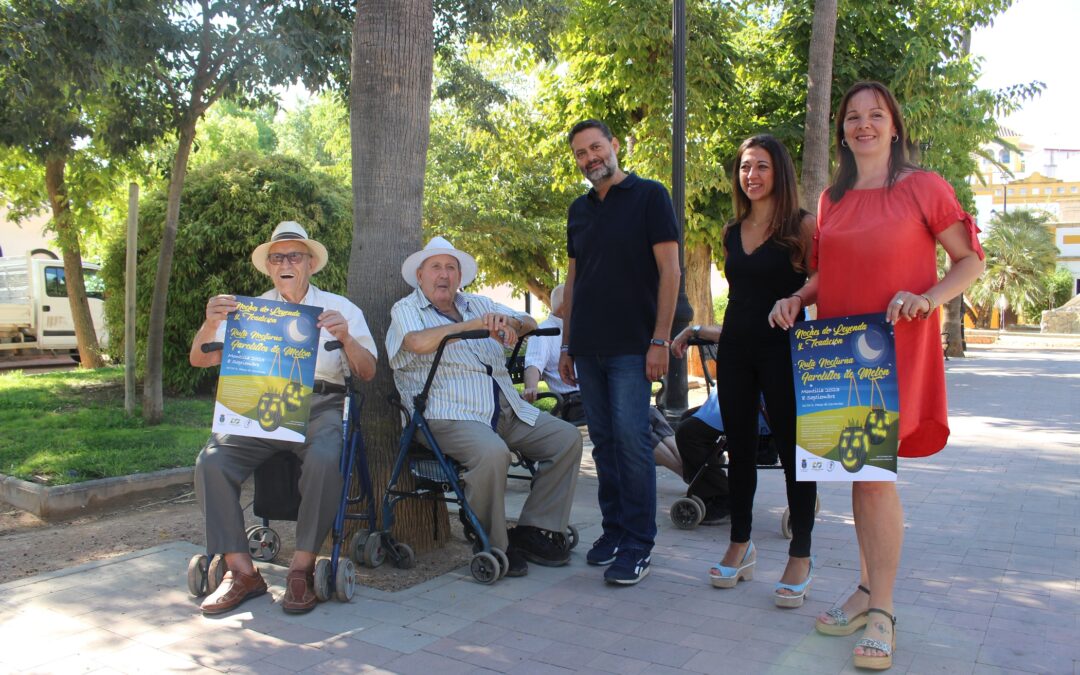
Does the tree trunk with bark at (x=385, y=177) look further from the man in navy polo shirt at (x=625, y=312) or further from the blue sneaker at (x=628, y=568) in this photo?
the blue sneaker at (x=628, y=568)

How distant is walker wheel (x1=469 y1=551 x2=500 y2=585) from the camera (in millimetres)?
4289

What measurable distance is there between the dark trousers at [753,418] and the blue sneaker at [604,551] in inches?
26.8

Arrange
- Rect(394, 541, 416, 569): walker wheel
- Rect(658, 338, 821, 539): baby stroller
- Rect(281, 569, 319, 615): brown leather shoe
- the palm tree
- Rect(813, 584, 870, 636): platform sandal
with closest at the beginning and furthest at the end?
Rect(813, 584, 870, 636): platform sandal
Rect(281, 569, 319, 615): brown leather shoe
Rect(394, 541, 416, 569): walker wheel
Rect(658, 338, 821, 539): baby stroller
the palm tree

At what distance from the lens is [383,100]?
477 cm

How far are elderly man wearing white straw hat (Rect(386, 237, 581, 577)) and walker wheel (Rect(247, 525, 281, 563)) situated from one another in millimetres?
1014

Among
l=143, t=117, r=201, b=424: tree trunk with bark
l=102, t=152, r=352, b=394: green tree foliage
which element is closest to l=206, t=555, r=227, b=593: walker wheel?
l=143, t=117, r=201, b=424: tree trunk with bark

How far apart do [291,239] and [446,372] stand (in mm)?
1026

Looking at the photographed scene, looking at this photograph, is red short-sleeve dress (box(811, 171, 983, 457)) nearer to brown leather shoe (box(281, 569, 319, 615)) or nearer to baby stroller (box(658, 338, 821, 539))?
baby stroller (box(658, 338, 821, 539))

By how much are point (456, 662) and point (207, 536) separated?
4.50ft

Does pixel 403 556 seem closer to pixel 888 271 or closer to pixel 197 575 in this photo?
pixel 197 575

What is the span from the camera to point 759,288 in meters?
4.04

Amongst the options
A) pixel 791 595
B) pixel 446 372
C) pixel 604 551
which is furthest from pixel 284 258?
pixel 791 595

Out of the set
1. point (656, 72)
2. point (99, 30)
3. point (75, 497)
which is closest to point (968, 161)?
point (656, 72)

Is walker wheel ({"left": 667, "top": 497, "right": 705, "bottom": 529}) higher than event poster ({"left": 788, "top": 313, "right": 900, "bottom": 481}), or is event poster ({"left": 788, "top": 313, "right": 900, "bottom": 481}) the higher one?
event poster ({"left": 788, "top": 313, "right": 900, "bottom": 481})
